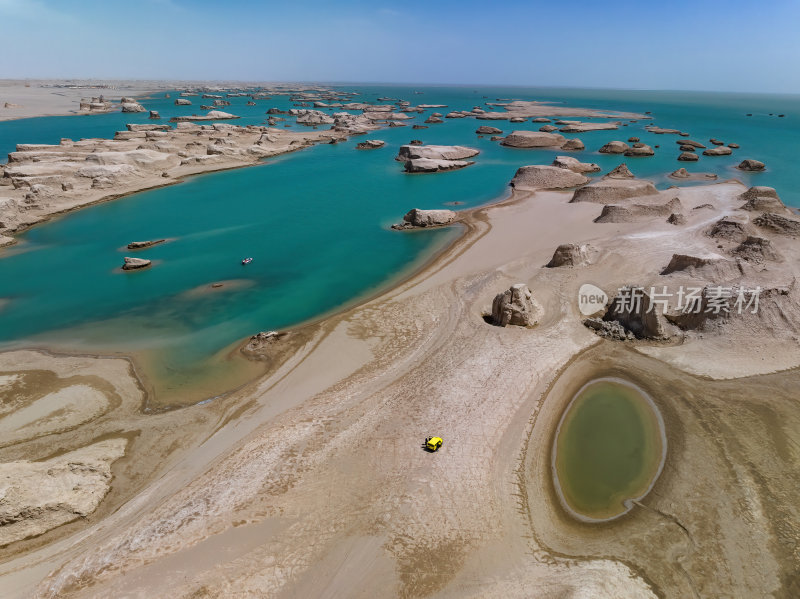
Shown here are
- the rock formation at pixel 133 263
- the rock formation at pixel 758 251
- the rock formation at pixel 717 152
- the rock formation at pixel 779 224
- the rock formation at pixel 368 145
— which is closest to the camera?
the rock formation at pixel 758 251

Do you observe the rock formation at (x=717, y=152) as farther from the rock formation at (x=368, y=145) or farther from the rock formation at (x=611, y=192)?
the rock formation at (x=368, y=145)

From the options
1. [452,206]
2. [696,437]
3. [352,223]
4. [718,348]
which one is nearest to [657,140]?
[452,206]

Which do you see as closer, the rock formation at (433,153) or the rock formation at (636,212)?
the rock formation at (636,212)

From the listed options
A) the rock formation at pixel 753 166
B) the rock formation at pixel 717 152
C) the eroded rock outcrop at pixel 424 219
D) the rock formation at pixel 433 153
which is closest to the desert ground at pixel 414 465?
the eroded rock outcrop at pixel 424 219

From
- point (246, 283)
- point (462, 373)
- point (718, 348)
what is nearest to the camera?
point (462, 373)

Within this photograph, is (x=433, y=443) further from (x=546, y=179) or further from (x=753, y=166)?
(x=753, y=166)

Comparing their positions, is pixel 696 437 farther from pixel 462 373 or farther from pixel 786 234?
pixel 786 234
